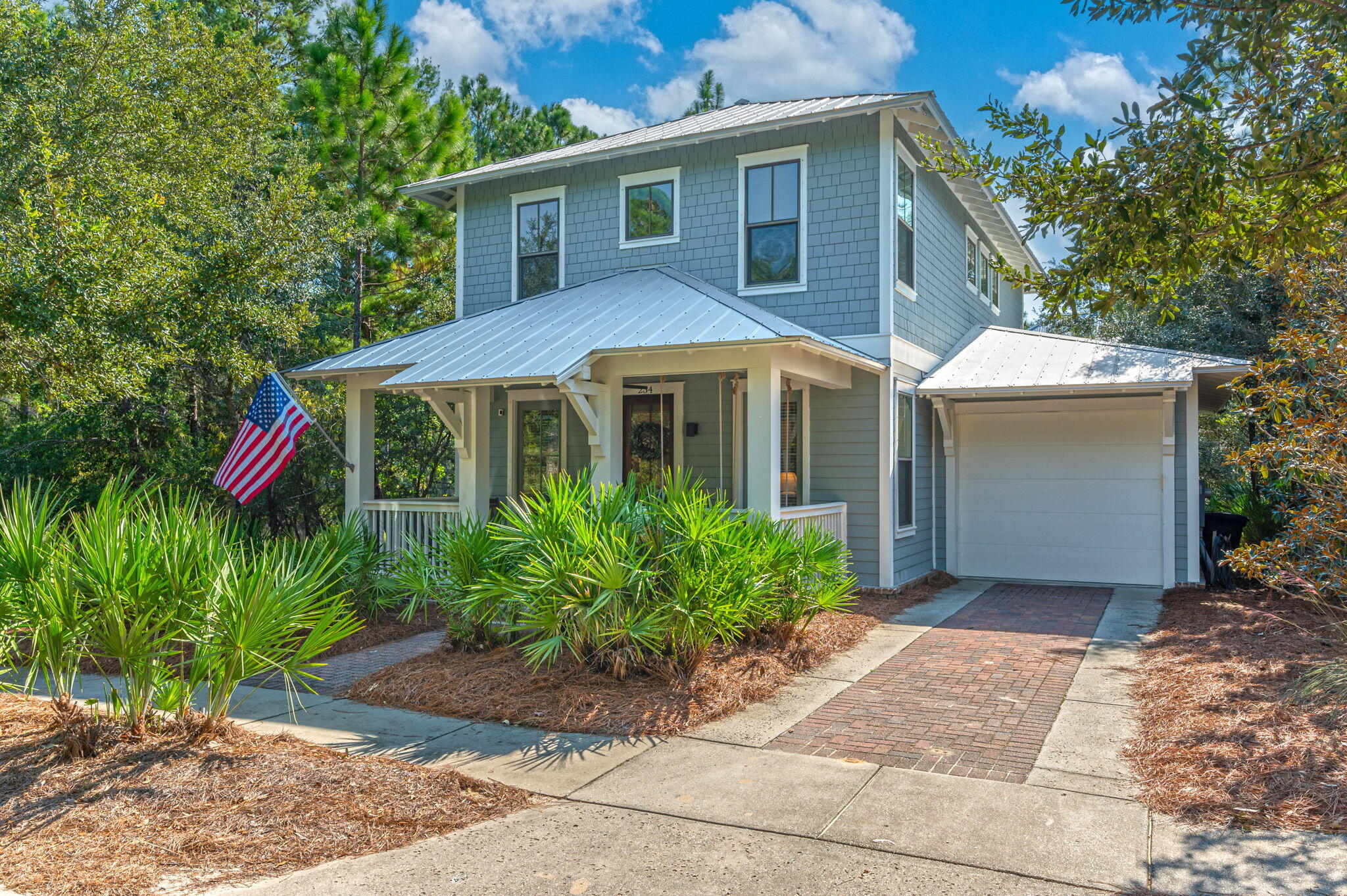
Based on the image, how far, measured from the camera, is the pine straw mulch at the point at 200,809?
3.68 meters

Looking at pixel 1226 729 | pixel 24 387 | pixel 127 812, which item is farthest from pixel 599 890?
pixel 24 387

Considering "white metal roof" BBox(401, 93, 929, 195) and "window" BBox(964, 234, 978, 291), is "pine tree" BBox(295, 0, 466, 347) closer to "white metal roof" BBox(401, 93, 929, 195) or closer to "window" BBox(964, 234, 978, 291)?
"white metal roof" BBox(401, 93, 929, 195)

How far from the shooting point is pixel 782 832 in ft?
13.4

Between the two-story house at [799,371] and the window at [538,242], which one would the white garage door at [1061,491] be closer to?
the two-story house at [799,371]

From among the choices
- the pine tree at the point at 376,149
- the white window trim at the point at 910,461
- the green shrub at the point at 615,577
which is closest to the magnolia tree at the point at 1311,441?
the green shrub at the point at 615,577

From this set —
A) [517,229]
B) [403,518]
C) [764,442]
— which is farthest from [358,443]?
[764,442]

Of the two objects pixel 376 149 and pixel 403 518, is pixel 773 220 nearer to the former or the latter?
pixel 403 518

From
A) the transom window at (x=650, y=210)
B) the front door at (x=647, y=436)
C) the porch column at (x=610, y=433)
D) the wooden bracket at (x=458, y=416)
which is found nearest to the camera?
the porch column at (x=610, y=433)

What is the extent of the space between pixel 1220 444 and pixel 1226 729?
18.1 metres

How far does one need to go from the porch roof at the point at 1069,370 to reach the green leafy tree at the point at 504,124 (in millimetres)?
16079

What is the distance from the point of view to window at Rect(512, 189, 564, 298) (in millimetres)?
12906

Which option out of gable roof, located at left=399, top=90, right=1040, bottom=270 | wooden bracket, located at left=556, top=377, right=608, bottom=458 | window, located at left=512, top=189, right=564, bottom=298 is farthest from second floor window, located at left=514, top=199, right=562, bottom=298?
wooden bracket, located at left=556, top=377, right=608, bottom=458

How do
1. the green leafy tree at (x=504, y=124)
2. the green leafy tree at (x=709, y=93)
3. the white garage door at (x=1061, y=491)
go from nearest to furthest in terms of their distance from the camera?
the white garage door at (x=1061, y=491)
the green leafy tree at (x=504, y=124)
the green leafy tree at (x=709, y=93)

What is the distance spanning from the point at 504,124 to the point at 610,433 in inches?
769
